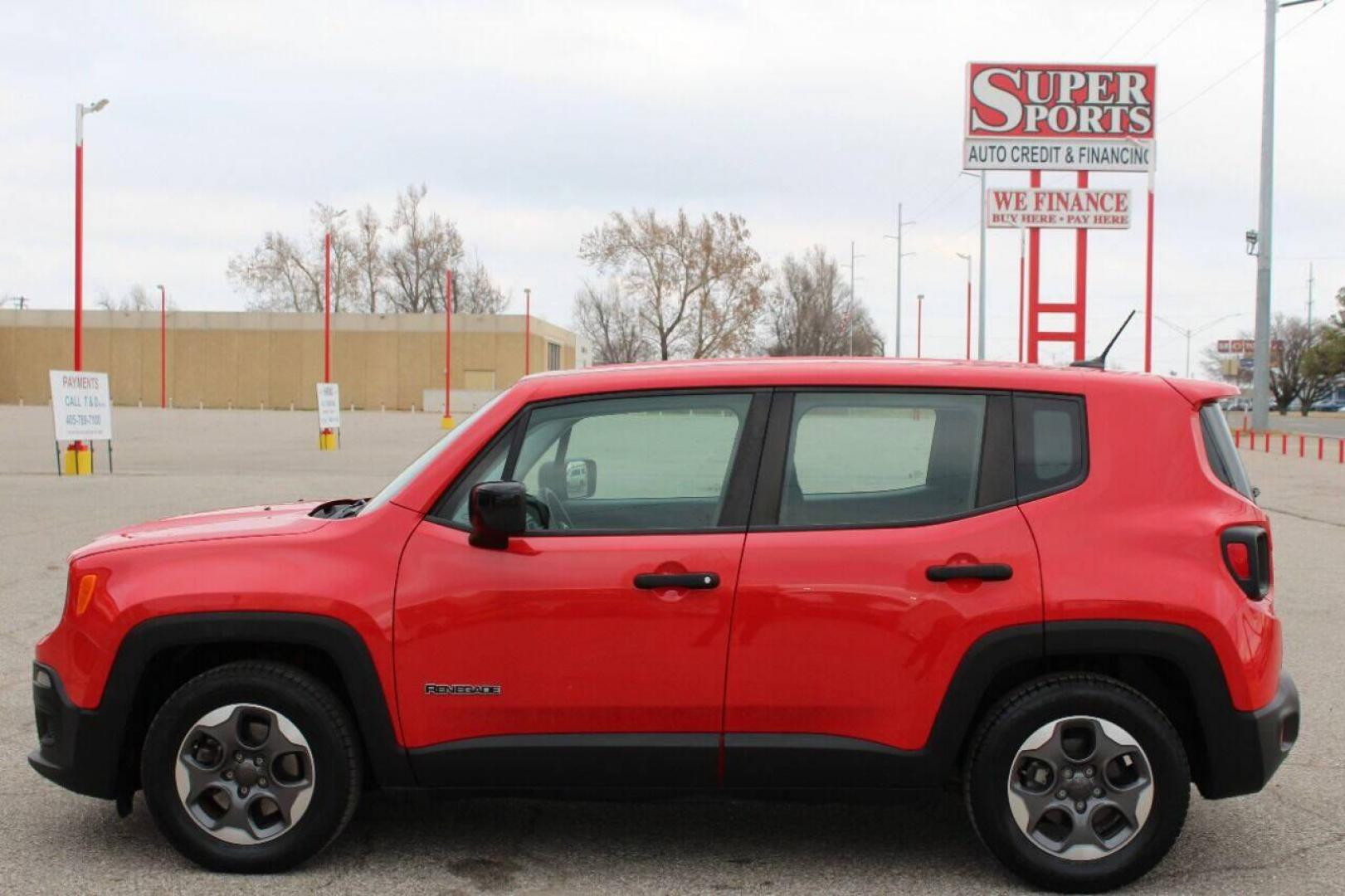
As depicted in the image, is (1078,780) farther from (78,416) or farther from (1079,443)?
(78,416)

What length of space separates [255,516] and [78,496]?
577 inches

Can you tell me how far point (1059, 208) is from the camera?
117ft

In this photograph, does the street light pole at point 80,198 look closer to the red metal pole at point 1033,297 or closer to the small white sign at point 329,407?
the small white sign at point 329,407

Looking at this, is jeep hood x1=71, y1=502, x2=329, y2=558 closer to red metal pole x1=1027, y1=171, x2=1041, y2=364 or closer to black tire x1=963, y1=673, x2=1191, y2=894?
black tire x1=963, y1=673, x2=1191, y2=894

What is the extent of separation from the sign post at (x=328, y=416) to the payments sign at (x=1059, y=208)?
16.7 m

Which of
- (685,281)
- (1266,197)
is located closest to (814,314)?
(685,281)

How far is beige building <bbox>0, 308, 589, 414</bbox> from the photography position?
9306 cm

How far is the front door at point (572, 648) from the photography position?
13.9 feet

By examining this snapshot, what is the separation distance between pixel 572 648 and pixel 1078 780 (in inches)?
61.3

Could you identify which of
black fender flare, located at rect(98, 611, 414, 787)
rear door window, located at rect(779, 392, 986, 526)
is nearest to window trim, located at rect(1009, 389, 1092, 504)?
rear door window, located at rect(779, 392, 986, 526)

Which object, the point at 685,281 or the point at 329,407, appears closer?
the point at 329,407

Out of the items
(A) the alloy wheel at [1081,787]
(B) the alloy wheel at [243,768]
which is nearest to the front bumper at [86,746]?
(B) the alloy wheel at [243,768]

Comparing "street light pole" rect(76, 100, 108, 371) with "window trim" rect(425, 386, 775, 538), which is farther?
"street light pole" rect(76, 100, 108, 371)

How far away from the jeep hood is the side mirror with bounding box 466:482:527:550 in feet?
1.97
